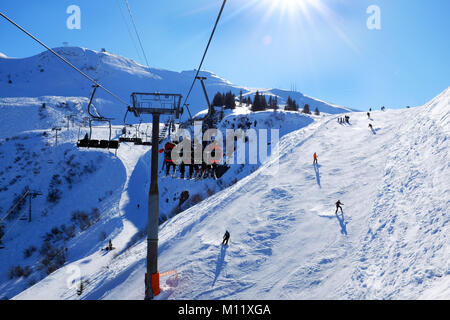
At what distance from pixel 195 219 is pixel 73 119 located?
8081 centimetres

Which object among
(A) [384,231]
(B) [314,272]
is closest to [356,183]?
(A) [384,231]

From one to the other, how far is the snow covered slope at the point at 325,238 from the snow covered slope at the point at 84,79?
9745cm

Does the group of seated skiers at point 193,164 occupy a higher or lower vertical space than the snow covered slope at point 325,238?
higher

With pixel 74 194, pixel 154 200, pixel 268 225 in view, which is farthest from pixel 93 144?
pixel 74 194

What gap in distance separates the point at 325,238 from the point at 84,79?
15050 cm

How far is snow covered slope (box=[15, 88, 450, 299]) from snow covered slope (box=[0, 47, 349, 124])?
97446mm

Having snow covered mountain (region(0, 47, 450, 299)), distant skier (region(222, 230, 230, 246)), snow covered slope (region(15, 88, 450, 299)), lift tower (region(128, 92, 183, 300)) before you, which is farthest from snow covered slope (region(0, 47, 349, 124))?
lift tower (region(128, 92, 183, 300))

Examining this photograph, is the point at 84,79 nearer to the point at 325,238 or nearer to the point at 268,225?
the point at 268,225

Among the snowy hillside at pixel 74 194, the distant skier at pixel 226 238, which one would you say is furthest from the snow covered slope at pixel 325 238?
the snowy hillside at pixel 74 194

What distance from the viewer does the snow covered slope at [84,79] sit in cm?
11006

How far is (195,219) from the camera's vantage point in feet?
61.5

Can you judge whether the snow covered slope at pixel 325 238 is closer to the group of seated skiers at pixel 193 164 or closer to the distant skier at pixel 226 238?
the distant skier at pixel 226 238

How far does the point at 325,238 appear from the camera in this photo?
496 inches

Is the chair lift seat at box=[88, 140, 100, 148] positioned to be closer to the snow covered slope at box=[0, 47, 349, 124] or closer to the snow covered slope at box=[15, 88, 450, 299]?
the snow covered slope at box=[15, 88, 450, 299]
